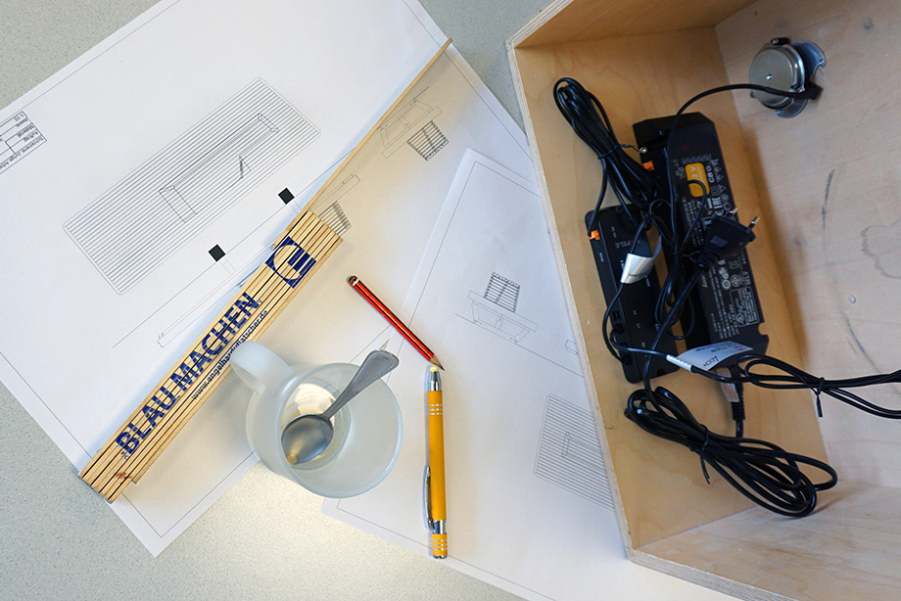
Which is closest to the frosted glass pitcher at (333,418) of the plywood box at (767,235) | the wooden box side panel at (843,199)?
the plywood box at (767,235)

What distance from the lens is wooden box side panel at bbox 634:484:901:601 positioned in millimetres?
449

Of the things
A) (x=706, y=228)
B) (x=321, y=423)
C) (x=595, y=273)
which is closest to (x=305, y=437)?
(x=321, y=423)

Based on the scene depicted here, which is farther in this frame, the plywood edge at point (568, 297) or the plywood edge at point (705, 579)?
the plywood edge at point (568, 297)

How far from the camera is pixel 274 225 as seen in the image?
58 cm

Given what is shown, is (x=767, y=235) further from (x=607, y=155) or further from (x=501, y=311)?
(x=501, y=311)

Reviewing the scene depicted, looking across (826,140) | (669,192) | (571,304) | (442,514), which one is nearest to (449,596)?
(442,514)

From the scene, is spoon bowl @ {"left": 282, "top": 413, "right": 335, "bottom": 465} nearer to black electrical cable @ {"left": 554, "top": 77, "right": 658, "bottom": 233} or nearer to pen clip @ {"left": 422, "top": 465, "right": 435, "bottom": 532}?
pen clip @ {"left": 422, "top": 465, "right": 435, "bottom": 532}

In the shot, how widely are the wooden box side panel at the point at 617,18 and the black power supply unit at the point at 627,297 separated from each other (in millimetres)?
200

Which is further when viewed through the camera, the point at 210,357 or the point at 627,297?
the point at 627,297

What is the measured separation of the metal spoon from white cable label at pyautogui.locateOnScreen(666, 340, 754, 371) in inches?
11.5

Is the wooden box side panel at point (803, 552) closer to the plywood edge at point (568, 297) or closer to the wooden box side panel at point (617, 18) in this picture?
the plywood edge at point (568, 297)

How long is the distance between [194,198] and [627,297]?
455 mm

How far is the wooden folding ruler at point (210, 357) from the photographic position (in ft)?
1.65

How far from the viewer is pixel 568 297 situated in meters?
0.65
